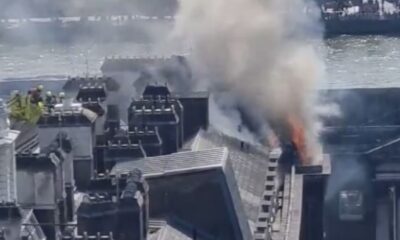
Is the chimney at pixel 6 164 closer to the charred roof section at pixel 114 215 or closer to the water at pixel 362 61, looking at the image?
the charred roof section at pixel 114 215

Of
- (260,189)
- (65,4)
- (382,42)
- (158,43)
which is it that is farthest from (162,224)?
(65,4)

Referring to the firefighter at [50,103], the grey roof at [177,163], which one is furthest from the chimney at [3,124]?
the firefighter at [50,103]

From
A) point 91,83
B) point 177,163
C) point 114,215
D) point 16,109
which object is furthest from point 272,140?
point 114,215

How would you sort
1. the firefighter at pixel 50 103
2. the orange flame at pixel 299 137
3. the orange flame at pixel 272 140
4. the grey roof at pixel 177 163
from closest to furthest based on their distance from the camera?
1. the grey roof at pixel 177 163
2. the firefighter at pixel 50 103
3. the orange flame at pixel 299 137
4. the orange flame at pixel 272 140

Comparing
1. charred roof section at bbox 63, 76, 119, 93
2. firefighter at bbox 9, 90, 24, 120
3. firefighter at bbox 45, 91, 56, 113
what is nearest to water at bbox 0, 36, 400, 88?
charred roof section at bbox 63, 76, 119, 93

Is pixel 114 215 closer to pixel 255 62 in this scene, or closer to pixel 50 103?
pixel 50 103

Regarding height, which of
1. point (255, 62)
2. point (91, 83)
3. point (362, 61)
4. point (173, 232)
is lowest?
point (362, 61)

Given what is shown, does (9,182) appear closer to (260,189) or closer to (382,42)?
(260,189)
